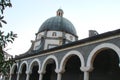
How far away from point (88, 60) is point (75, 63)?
4.33m

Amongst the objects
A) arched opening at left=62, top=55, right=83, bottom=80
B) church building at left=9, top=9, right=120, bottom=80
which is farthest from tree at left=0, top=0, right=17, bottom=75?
arched opening at left=62, top=55, right=83, bottom=80

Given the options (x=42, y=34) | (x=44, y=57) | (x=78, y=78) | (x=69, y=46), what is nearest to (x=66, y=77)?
(x=78, y=78)

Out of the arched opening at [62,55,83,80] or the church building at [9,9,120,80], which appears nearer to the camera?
the church building at [9,9,120,80]

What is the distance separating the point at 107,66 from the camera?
13992mm

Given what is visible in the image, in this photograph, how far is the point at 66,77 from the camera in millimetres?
17188

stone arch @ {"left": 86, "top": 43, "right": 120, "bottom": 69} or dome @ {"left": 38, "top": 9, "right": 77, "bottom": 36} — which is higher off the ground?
dome @ {"left": 38, "top": 9, "right": 77, "bottom": 36}

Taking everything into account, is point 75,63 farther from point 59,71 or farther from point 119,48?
point 119,48

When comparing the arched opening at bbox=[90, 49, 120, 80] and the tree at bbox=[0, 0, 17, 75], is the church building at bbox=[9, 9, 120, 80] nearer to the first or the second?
the arched opening at bbox=[90, 49, 120, 80]

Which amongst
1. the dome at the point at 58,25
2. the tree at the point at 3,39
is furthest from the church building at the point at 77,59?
the tree at the point at 3,39

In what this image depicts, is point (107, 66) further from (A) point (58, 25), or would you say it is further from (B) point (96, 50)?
(A) point (58, 25)

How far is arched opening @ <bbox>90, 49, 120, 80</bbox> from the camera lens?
526 inches

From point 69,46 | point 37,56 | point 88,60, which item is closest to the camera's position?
point 88,60

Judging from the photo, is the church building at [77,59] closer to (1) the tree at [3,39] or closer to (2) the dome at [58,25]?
(2) the dome at [58,25]

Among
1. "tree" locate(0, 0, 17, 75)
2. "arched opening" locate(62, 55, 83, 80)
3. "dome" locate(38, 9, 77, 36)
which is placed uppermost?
"dome" locate(38, 9, 77, 36)
